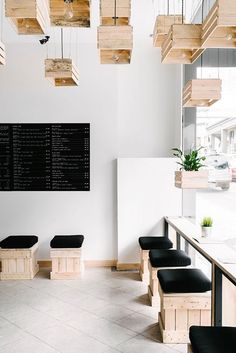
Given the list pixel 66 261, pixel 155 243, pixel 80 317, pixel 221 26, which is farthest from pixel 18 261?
pixel 221 26

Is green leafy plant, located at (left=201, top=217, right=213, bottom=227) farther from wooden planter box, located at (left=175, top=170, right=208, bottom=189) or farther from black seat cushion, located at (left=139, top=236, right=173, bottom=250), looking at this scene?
black seat cushion, located at (left=139, top=236, right=173, bottom=250)

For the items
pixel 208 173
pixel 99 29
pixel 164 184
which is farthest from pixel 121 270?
pixel 99 29

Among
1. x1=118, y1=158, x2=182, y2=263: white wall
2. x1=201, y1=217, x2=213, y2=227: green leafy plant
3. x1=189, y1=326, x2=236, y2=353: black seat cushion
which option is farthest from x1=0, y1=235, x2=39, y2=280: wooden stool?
x1=189, y1=326, x2=236, y2=353: black seat cushion

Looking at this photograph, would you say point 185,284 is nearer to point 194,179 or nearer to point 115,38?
point 194,179

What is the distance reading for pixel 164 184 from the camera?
5.74m

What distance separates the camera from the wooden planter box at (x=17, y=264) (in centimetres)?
543

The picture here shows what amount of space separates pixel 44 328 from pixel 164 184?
2766 millimetres

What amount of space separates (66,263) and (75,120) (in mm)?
2151

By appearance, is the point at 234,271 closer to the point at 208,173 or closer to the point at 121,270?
the point at 208,173

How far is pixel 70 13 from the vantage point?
236 centimetres

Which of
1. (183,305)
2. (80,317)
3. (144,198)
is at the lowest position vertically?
(80,317)

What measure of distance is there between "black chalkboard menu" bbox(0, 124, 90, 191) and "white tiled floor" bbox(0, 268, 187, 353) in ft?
4.65

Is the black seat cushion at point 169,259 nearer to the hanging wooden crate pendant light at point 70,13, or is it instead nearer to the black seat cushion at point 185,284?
the black seat cushion at point 185,284

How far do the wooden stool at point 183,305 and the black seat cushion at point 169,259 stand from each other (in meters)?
0.64
